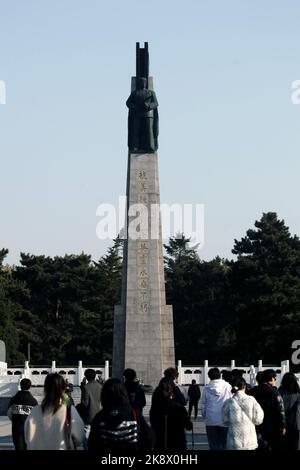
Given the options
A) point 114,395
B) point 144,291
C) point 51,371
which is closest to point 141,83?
point 144,291

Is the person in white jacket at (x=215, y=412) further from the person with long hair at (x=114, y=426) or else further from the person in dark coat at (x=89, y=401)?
the person with long hair at (x=114, y=426)

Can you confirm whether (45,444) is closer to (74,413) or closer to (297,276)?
(74,413)

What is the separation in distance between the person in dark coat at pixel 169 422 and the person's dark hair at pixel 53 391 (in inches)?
94.9

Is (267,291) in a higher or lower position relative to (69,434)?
higher

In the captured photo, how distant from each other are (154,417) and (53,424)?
103 inches

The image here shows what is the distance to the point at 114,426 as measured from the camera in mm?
7145

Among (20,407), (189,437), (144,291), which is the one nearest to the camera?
(20,407)

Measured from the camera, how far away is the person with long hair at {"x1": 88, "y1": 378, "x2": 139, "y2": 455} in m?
7.12

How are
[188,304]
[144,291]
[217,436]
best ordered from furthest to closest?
[188,304], [144,291], [217,436]

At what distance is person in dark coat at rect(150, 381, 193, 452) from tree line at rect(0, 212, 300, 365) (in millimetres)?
37817

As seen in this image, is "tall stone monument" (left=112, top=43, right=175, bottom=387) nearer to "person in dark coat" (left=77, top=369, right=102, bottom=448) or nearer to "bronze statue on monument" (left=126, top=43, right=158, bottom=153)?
"bronze statue on monument" (left=126, top=43, right=158, bottom=153)

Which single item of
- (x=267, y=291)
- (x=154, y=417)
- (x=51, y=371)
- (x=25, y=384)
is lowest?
(x=154, y=417)

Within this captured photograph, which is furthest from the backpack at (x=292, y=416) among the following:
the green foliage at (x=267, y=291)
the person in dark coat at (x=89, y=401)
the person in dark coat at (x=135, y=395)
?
the green foliage at (x=267, y=291)

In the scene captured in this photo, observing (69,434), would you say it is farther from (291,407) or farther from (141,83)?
(141,83)
